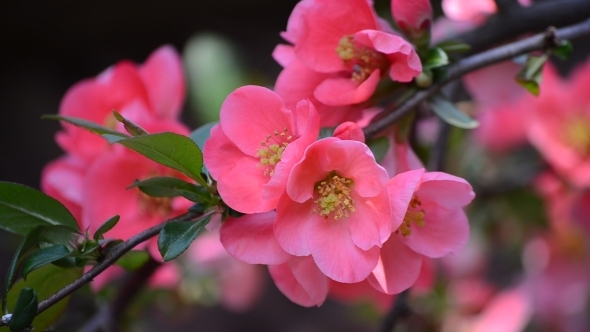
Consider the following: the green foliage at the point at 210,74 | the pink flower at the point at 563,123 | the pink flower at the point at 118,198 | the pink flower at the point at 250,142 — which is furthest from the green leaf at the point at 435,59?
the green foliage at the point at 210,74

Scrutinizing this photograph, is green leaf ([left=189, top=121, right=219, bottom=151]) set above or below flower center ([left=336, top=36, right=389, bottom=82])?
below

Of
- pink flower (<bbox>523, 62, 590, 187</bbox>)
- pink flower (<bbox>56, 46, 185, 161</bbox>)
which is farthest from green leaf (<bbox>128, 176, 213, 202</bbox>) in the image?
pink flower (<bbox>523, 62, 590, 187</bbox>)

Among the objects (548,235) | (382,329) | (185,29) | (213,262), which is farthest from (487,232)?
(185,29)

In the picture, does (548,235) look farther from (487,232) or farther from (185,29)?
(185,29)

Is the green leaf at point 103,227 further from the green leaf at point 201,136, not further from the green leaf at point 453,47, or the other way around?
the green leaf at point 453,47

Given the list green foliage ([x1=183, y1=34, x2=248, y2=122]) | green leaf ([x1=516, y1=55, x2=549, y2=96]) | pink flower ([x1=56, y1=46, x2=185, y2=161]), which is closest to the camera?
green leaf ([x1=516, y1=55, x2=549, y2=96])

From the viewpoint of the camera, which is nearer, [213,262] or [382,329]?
[382,329]

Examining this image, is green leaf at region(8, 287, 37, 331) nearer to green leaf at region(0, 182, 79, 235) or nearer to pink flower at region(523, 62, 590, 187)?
green leaf at region(0, 182, 79, 235)
